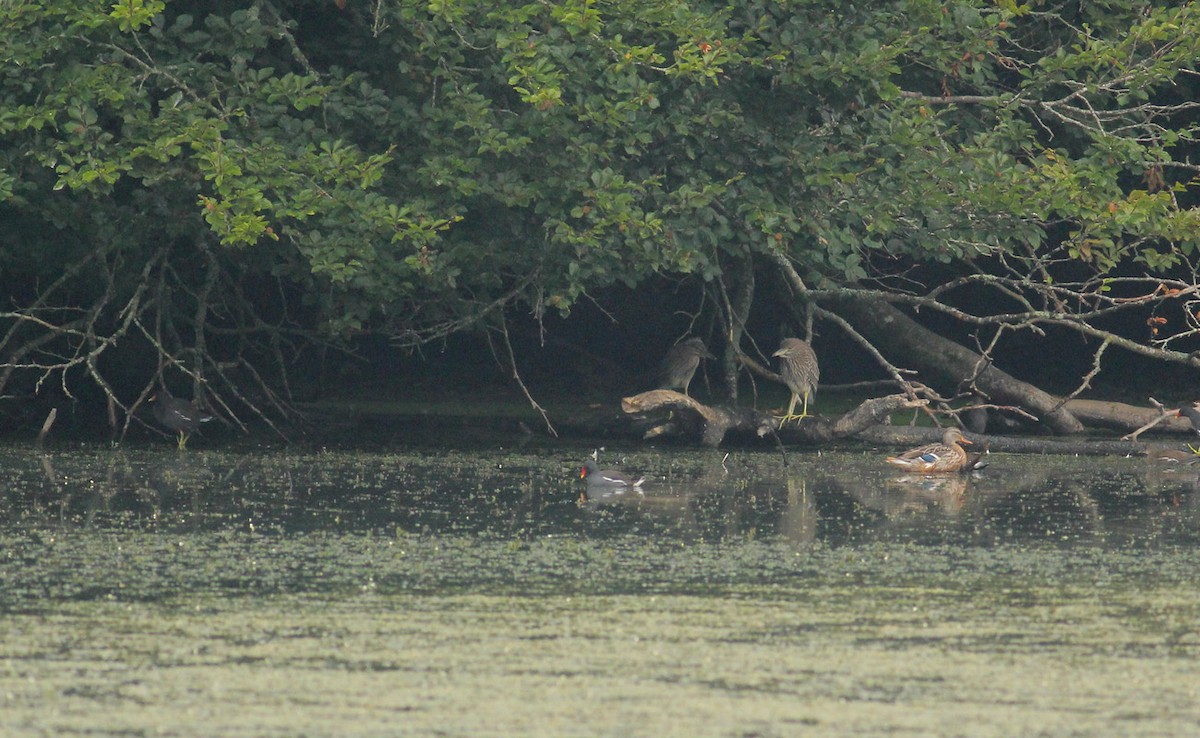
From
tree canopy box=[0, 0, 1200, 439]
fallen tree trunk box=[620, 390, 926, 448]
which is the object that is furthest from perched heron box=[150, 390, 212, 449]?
fallen tree trunk box=[620, 390, 926, 448]

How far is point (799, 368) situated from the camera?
14.5 metres

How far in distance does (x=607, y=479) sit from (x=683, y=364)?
541 centimetres

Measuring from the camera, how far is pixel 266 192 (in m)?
11.7

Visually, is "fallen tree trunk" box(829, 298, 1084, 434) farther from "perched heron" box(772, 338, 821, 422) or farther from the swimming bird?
the swimming bird

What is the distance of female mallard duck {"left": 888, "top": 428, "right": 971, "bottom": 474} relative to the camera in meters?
11.8

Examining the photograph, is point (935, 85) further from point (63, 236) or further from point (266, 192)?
point (63, 236)

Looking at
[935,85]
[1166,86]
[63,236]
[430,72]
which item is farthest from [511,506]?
[1166,86]

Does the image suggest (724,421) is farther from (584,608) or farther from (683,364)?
(584,608)

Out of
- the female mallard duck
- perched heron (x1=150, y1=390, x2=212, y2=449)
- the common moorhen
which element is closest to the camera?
the female mallard duck

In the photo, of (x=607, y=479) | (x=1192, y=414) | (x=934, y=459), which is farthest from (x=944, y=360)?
(x=607, y=479)

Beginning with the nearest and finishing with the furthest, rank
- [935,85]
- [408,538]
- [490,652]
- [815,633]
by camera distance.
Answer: [490,652]
[815,633]
[408,538]
[935,85]

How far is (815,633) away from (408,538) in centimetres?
259

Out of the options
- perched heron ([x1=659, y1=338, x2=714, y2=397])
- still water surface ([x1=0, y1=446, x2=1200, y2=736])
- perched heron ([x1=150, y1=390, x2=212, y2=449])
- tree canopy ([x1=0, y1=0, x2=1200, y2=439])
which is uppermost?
tree canopy ([x1=0, y1=0, x2=1200, y2=439])

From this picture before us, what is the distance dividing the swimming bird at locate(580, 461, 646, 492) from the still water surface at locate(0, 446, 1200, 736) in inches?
6.3
